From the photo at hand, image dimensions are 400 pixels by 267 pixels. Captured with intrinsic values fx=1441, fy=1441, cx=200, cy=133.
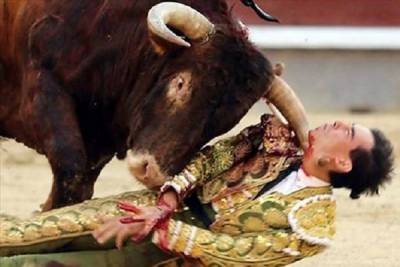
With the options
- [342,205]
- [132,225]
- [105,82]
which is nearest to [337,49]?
[342,205]

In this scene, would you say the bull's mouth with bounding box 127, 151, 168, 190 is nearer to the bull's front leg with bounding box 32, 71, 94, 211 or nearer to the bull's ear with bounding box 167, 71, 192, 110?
the bull's ear with bounding box 167, 71, 192, 110

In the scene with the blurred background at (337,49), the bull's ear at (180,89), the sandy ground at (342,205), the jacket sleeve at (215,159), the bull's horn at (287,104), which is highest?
the bull's ear at (180,89)

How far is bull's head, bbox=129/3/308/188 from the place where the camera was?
3963mm

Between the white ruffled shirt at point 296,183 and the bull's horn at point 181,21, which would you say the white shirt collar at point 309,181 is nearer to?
the white ruffled shirt at point 296,183

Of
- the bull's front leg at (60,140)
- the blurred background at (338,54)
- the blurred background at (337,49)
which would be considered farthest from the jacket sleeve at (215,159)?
the blurred background at (337,49)

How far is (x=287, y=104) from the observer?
413 centimetres

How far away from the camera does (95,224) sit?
387 centimetres

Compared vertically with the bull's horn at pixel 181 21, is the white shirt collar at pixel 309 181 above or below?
below

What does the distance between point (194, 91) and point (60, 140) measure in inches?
18.9

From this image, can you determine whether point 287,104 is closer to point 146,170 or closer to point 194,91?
point 194,91

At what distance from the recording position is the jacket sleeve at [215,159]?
12.7ft

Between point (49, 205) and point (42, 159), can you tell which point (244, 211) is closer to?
point (49, 205)

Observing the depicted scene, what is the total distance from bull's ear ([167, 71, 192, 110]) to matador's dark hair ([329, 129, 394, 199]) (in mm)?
497

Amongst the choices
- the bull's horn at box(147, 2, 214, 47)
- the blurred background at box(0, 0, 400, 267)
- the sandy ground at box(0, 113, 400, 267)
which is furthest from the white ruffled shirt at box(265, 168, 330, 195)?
the blurred background at box(0, 0, 400, 267)
